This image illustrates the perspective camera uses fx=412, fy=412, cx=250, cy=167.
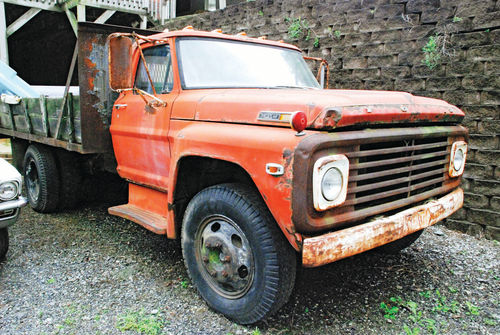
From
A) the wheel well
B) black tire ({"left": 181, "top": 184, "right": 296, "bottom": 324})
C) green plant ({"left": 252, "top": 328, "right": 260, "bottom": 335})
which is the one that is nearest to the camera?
black tire ({"left": 181, "top": 184, "right": 296, "bottom": 324})

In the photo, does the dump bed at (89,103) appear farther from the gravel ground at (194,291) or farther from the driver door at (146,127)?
the gravel ground at (194,291)

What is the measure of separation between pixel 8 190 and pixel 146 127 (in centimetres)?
119

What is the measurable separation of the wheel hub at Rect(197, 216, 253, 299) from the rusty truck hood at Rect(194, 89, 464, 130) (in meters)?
0.72

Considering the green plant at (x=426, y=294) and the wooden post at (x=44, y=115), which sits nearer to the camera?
the green plant at (x=426, y=294)

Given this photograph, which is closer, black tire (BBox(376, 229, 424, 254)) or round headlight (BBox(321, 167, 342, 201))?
round headlight (BBox(321, 167, 342, 201))

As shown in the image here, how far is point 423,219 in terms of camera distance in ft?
9.11

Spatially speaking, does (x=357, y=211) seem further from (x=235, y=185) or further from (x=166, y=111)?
(x=166, y=111)

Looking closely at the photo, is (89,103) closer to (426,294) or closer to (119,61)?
(119,61)

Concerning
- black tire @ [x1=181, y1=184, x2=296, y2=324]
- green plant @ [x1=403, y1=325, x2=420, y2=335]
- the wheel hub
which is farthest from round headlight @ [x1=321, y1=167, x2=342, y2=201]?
green plant @ [x1=403, y1=325, x2=420, y2=335]

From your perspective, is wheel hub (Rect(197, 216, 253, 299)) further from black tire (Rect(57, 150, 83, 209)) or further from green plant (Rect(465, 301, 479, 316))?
black tire (Rect(57, 150, 83, 209))

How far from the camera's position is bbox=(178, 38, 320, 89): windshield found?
10.7ft

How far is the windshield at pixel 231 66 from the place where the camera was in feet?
10.7

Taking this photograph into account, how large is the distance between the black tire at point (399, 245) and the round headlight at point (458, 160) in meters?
0.74

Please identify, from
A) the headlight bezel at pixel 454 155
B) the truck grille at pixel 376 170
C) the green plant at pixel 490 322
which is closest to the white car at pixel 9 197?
the truck grille at pixel 376 170
